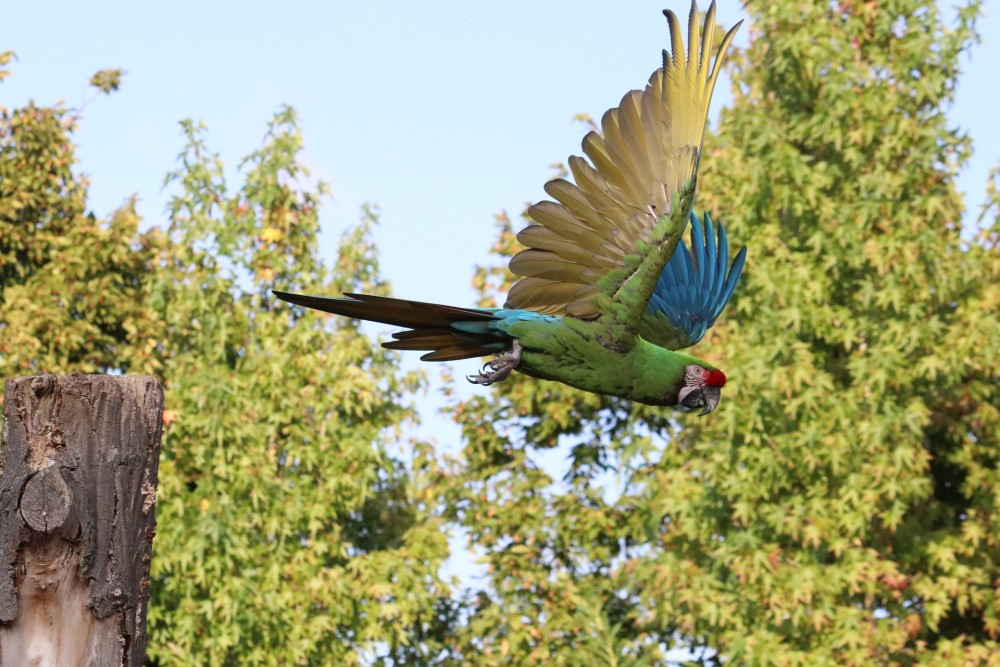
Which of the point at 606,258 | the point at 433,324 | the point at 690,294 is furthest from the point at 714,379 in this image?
the point at 690,294

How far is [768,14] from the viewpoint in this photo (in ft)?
43.1

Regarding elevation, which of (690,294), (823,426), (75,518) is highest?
(823,426)

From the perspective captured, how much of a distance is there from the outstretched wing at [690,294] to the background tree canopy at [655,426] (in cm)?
623

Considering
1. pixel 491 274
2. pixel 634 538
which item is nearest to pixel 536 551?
pixel 634 538

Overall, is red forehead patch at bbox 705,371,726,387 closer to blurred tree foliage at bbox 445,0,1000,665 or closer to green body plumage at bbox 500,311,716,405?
green body plumage at bbox 500,311,716,405

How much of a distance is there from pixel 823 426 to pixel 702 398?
7929 mm

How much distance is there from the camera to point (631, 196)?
4.11m

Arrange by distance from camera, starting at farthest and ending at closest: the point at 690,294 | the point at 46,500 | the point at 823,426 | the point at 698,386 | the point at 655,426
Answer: the point at 655,426 < the point at 823,426 < the point at 690,294 < the point at 698,386 < the point at 46,500

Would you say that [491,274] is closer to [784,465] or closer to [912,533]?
[784,465]

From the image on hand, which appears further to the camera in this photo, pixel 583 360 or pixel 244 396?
pixel 244 396

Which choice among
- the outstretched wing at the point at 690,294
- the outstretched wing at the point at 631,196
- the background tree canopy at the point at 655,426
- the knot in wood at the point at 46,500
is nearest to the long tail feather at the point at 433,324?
the outstretched wing at the point at 631,196

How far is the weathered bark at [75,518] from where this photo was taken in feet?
11.5

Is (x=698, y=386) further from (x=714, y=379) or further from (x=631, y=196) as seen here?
(x=631, y=196)

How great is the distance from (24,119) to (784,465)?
9.20m
